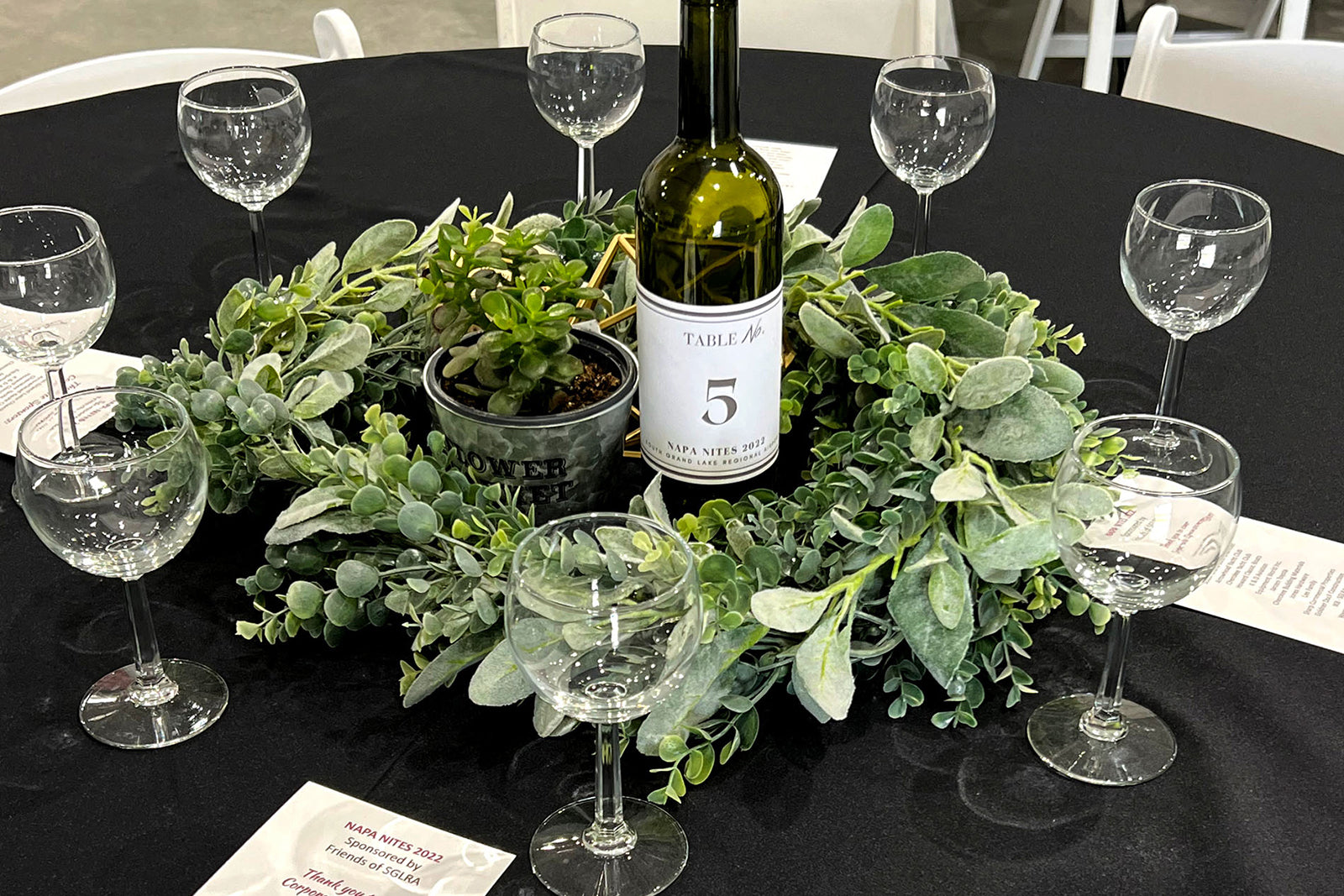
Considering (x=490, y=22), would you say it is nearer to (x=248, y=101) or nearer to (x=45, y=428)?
(x=248, y=101)

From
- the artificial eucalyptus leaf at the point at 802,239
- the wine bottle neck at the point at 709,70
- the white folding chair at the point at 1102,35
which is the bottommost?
the white folding chair at the point at 1102,35

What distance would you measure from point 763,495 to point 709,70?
269 millimetres

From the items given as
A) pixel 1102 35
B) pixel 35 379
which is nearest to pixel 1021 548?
pixel 35 379

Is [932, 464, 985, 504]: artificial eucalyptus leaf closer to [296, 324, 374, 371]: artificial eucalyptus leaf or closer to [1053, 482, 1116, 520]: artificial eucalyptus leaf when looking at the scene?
[1053, 482, 1116, 520]: artificial eucalyptus leaf

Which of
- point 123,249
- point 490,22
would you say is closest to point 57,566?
point 123,249

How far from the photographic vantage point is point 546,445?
2.94ft

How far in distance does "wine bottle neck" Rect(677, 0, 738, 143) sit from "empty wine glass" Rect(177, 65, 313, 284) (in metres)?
0.54

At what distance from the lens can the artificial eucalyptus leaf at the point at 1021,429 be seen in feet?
2.85

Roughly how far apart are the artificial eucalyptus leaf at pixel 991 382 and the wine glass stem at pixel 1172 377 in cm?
33

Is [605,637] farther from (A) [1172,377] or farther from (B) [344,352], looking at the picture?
(A) [1172,377]

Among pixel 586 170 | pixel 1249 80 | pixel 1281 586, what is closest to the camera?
pixel 1281 586

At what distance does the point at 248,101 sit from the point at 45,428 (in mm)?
604

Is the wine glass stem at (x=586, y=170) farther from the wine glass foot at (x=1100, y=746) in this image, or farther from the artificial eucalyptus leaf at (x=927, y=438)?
the wine glass foot at (x=1100, y=746)

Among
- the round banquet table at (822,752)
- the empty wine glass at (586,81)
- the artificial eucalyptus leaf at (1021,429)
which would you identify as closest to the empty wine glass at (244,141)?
the round banquet table at (822,752)
